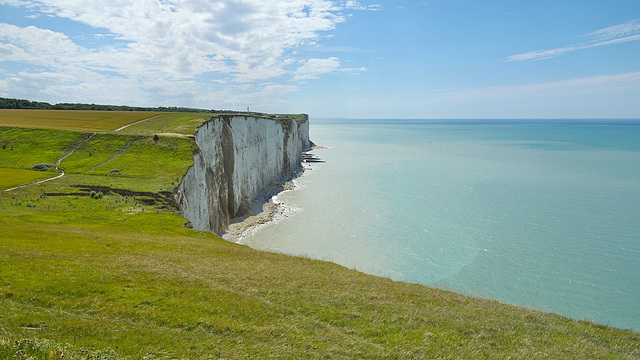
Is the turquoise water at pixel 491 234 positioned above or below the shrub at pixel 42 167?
below

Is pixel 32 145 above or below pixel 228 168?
above

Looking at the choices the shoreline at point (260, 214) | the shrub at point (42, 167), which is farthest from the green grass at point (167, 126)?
the shoreline at point (260, 214)

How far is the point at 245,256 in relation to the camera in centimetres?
2064

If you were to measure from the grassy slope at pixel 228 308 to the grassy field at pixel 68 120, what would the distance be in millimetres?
38783

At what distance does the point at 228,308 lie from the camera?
12.1m

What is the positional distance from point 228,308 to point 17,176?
34.1 metres

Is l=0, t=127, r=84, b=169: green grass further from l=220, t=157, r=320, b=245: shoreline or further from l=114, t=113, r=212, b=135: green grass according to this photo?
l=220, t=157, r=320, b=245: shoreline

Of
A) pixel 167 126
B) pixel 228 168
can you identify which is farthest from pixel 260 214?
pixel 167 126

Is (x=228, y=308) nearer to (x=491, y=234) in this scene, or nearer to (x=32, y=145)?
(x=491, y=234)

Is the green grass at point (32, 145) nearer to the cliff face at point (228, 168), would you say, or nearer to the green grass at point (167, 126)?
the green grass at point (167, 126)

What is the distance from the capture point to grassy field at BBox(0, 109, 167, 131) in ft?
178

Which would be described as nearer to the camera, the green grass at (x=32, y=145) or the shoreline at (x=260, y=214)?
the green grass at (x=32, y=145)

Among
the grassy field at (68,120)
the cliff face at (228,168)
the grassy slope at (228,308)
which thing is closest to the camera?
the grassy slope at (228,308)

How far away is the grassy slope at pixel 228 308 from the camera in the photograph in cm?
965
